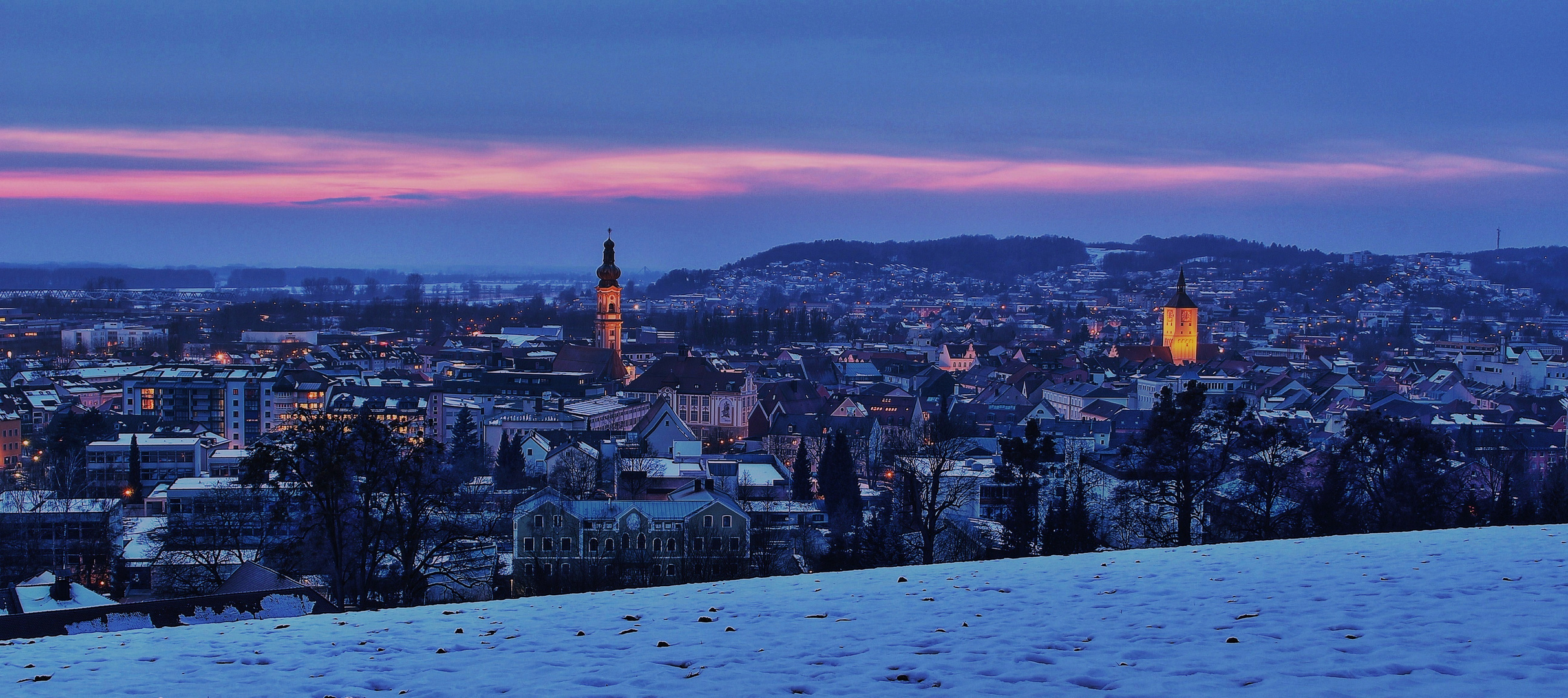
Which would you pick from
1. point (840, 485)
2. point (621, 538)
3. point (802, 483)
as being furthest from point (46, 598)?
point (802, 483)

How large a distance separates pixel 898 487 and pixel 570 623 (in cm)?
2551

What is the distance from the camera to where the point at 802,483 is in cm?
3241

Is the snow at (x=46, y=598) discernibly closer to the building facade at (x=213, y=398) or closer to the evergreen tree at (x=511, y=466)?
the evergreen tree at (x=511, y=466)

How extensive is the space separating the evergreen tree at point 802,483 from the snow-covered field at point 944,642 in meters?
22.7

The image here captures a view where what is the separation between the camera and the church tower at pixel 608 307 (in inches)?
2827

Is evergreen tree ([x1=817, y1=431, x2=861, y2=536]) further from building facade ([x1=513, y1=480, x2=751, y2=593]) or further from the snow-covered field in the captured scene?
the snow-covered field

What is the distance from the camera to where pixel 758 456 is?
38.4 metres

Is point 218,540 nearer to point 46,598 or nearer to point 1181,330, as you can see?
point 46,598

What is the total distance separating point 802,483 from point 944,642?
25661mm

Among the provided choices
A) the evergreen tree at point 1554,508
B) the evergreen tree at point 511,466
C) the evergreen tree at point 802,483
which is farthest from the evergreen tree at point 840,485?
the evergreen tree at point 1554,508

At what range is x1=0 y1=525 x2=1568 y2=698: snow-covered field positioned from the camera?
5.84m

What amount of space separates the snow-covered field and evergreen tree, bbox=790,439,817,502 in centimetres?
2274

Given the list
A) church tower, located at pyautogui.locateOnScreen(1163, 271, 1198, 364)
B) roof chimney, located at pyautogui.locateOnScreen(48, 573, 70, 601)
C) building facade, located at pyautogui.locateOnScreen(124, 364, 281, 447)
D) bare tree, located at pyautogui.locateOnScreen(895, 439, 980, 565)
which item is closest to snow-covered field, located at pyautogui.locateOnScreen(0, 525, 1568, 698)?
roof chimney, located at pyautogui.locateOnScreen(48, 573, 70, 601)

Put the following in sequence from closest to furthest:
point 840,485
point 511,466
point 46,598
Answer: point 46,598 → point 840,485 → point 511,466
